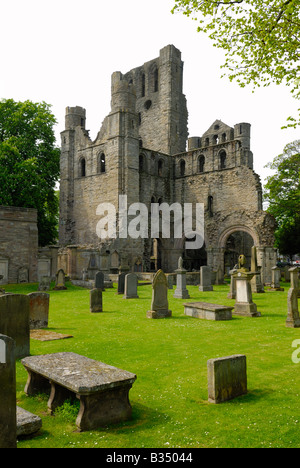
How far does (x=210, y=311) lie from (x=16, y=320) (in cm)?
591

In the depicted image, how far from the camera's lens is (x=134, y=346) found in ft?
25.1

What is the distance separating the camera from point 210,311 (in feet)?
35.6

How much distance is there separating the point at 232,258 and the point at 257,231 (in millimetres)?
7603

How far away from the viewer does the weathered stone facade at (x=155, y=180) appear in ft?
94.1

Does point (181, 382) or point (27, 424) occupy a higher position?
point (27, 424)

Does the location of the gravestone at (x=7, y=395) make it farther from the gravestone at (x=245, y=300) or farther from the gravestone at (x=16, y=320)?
the gravestone at (x=245, y=300)

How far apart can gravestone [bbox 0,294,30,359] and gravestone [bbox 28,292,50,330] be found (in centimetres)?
262

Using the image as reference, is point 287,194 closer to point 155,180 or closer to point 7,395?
point 155,180

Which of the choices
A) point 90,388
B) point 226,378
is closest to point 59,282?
point 226,378

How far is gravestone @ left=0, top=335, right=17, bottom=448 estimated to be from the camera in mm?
3254

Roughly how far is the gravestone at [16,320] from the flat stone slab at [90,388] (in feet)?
6.44

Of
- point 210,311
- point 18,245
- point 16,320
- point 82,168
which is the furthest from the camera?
point 82,168

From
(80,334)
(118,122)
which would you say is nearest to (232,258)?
(118,122)

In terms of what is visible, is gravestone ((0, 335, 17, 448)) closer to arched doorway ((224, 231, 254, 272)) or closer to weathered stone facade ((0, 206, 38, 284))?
weathered stone facade ((0, 206, 38, 284))
